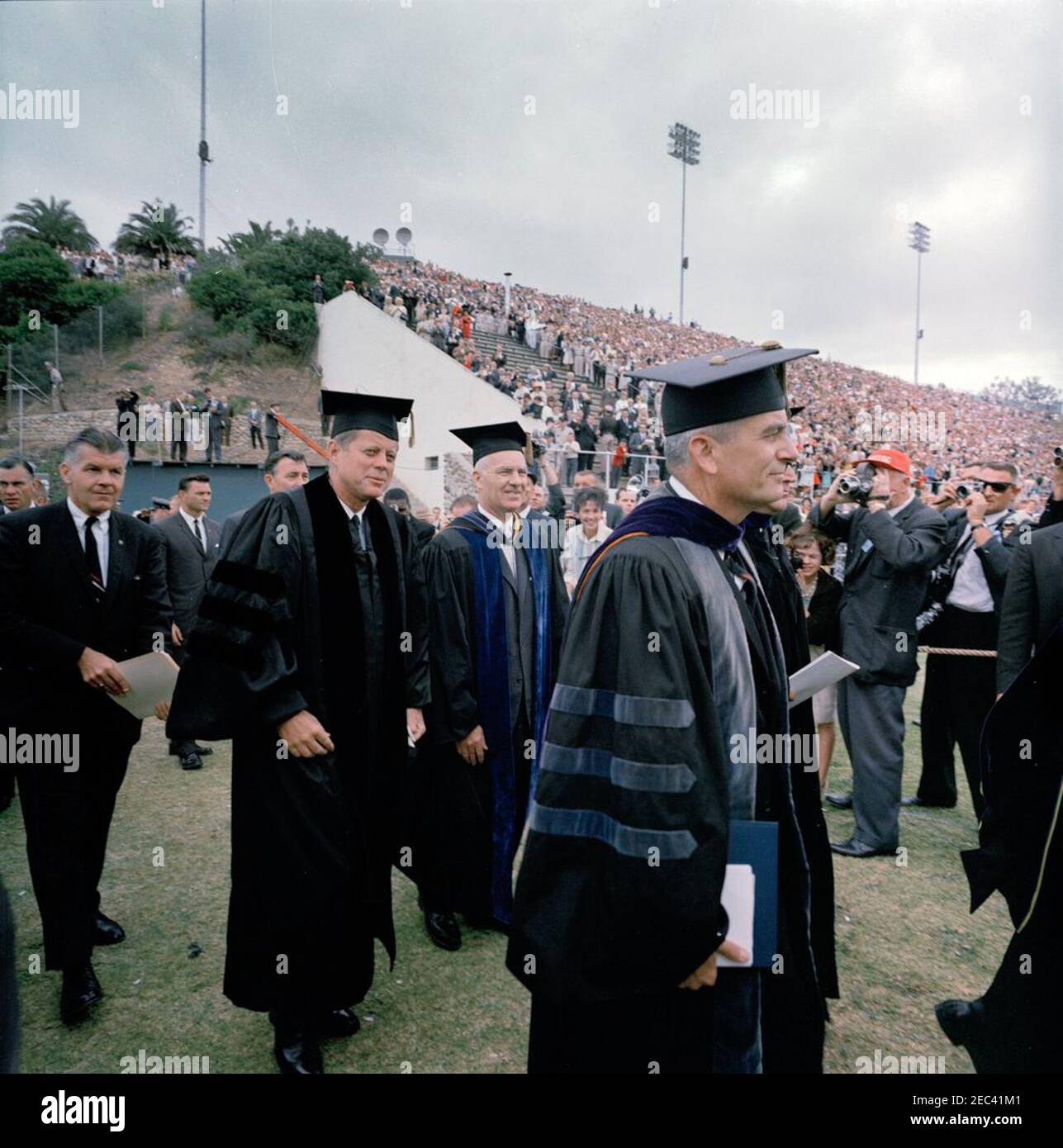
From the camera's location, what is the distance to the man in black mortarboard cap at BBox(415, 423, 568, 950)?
383 cm

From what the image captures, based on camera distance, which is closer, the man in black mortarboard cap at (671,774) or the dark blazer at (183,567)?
the man in black mortarboard cap at (671,774)

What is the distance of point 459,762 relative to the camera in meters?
3.92

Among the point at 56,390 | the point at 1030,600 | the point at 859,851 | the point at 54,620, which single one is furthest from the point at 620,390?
the point at 54,620

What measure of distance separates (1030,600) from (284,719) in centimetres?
342

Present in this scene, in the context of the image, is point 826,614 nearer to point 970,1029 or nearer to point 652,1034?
point 970,1029

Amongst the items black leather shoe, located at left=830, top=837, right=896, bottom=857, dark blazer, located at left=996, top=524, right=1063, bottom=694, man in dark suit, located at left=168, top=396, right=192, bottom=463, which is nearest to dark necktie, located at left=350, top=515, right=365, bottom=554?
dark blazer, located at left=996, top=524, right=1063, bottom=694

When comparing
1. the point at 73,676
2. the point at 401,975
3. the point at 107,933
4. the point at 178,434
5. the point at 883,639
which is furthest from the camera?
the point at 178,434

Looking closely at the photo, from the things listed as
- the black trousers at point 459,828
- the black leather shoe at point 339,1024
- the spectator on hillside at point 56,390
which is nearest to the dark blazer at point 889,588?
the black trousers at point 459,828

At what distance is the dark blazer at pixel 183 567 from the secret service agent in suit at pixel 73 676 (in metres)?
3.01

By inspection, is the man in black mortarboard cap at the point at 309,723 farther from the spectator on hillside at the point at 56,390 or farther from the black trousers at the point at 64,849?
the spectator on hillside at the point at 56,390

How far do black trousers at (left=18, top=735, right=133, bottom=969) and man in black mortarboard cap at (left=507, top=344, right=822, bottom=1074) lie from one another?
2.16 meters

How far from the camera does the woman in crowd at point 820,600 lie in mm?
5020

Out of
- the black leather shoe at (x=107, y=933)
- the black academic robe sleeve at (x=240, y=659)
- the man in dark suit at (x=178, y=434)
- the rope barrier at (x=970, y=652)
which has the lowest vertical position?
the black leather shoe at (x=107, y=933)
